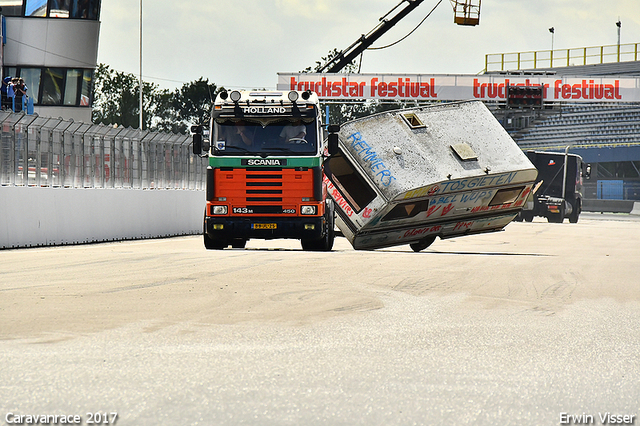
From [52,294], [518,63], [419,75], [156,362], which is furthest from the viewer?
[518,63]

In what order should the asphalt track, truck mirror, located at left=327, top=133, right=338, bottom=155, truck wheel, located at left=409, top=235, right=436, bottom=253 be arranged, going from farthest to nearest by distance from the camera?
1. truck wheel, located at left=409, top=235, right=436, bottom=253
2. truck mirror, located at left=327, top=133, right=338, bottom=155
3. the asphalt track

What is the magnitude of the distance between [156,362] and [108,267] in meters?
7.45

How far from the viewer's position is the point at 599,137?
63.2 m

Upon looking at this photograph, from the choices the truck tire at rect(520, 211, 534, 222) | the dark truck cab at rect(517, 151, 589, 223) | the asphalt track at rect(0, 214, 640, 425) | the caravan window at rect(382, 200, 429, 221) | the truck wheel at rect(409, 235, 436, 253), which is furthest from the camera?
the truck tire at rect(520, 211, 534, 222)

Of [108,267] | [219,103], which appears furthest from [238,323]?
[219,103]

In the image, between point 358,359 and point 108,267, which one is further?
point 108,267

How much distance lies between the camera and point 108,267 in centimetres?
1344

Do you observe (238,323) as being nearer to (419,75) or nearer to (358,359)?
(358,359)

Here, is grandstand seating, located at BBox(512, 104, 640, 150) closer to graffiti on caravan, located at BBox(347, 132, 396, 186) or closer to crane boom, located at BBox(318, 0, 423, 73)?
crane boom, located at BBox(318, 0, 423, 73)

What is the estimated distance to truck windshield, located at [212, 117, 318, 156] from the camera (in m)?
15.7

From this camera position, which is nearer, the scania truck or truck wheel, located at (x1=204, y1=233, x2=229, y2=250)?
the scania truck

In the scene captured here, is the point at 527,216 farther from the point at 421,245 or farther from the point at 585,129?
the point at 585,129

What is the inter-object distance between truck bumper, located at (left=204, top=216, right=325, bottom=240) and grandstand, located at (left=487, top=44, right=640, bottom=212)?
128 ft

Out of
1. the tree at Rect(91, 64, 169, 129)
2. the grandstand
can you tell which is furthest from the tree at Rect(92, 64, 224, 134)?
the grandstand
